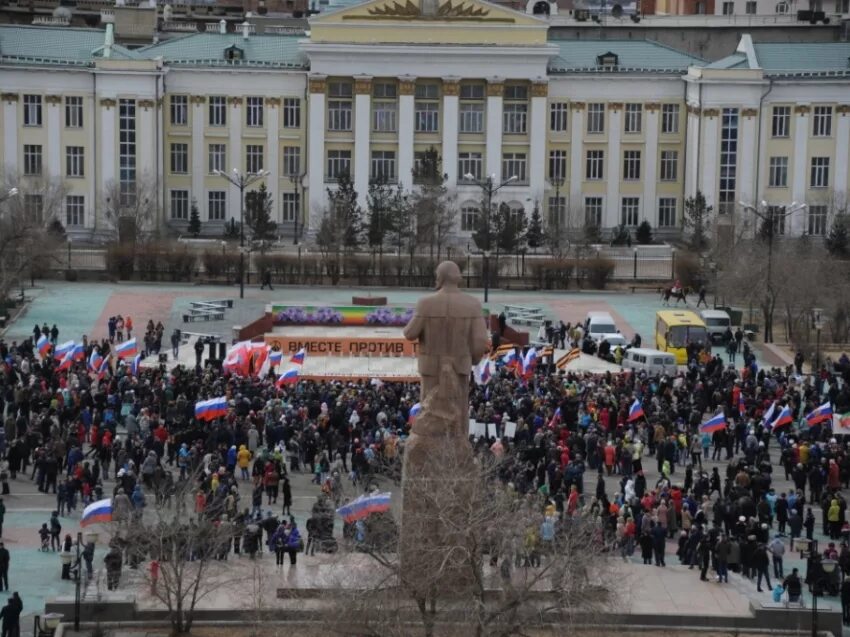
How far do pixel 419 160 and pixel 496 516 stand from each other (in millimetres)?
71961

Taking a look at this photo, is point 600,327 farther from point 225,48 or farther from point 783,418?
point 225,48

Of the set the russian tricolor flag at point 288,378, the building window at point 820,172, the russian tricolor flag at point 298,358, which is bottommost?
the russian tricolor flag at point 288,378

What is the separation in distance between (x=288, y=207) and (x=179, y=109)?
21.4 feet

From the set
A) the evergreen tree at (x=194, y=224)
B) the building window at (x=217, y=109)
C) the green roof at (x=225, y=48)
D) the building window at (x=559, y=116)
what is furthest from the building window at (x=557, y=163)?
the evergreen tree at (x=194, y=224)

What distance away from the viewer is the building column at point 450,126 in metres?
108

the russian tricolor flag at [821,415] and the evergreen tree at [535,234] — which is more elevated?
the evergreen tree at [535,234]

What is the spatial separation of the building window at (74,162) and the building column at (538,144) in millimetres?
19811

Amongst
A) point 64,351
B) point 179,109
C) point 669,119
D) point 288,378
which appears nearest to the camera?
point 288,378

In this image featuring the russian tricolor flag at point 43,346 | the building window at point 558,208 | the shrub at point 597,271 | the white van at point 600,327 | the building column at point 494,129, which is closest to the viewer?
the russian tricolor flag at point 43,346

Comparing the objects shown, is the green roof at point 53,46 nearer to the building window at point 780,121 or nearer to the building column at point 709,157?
the building column at point 709,157

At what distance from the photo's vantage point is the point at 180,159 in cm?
10919

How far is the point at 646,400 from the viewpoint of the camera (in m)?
60.1

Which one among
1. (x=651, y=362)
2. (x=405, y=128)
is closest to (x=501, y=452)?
(x=651, y=362)

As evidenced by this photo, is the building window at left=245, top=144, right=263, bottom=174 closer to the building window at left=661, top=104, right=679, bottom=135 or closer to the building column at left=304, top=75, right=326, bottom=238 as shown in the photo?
the building column at left=304, top=75, right=326, bottom=238
